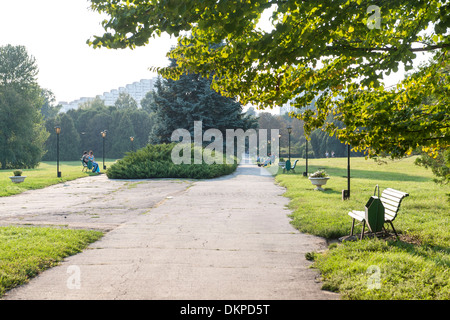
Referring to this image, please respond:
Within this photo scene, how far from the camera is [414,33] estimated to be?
192 inches

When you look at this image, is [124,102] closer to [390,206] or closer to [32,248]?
[32,248]

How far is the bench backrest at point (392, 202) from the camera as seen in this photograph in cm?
680

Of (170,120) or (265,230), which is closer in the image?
(265,230)

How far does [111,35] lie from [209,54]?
1850 millimetres

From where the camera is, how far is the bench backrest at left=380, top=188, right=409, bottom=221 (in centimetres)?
680

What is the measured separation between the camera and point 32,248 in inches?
253

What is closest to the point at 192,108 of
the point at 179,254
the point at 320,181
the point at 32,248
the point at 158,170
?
the point at 158,170

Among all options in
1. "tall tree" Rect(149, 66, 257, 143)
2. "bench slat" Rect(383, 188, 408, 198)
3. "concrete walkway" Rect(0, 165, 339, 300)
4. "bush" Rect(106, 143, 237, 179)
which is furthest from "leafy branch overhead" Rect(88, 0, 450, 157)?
"tall tree" Rect(149, 66, 257, 143)

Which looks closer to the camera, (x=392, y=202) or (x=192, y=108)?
(x=392, y=202)

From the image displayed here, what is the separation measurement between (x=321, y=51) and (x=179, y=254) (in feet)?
12.3

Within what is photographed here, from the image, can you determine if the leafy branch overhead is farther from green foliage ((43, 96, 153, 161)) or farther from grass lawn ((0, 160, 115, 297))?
green foliage ((43, 96, 153, 161))

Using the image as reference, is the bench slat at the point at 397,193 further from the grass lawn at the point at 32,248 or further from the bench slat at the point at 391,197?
the grass lawn at the point at 32,248

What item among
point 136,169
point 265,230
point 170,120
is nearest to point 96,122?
point 170,120
